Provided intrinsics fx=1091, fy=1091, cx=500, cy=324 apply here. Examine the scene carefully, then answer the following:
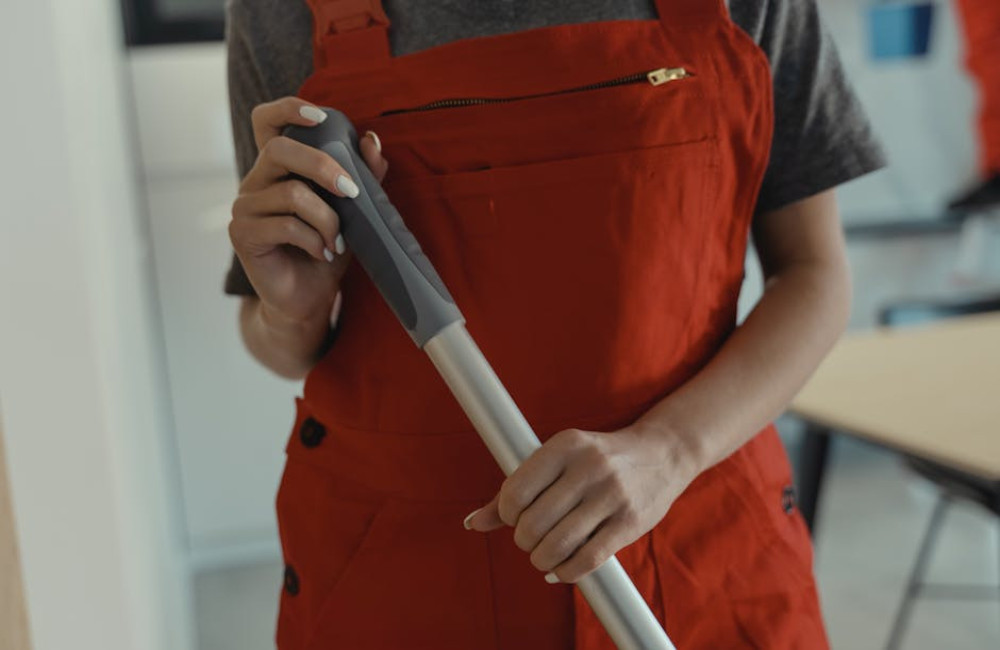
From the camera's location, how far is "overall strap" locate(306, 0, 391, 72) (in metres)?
0.78

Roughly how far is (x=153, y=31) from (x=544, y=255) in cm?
240

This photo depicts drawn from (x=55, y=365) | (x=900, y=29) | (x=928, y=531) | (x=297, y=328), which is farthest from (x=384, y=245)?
(x=900, y=29)

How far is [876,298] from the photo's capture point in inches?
143

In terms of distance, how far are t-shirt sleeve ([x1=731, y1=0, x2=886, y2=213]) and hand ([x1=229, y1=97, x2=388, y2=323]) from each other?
310mm

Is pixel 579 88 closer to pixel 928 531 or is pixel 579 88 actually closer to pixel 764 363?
pixel 764 363

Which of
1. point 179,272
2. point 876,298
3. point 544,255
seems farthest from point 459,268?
point 876,298

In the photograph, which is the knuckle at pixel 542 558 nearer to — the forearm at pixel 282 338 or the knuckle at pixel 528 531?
the knuckle at pixel 528 531

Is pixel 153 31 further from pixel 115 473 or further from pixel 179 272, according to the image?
pixel 115 473

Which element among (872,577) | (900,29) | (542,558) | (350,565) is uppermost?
(542,558)

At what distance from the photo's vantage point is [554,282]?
771 mm

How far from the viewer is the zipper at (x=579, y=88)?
77cm

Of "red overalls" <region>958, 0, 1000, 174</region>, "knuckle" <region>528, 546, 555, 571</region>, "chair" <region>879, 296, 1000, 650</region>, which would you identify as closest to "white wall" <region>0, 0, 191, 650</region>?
"knuckle" <region>528, 546, 555, 571</region>

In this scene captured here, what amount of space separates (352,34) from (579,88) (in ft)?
0.55

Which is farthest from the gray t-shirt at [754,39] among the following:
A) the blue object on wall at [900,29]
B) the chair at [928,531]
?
the blue object on wall at [900,29]
